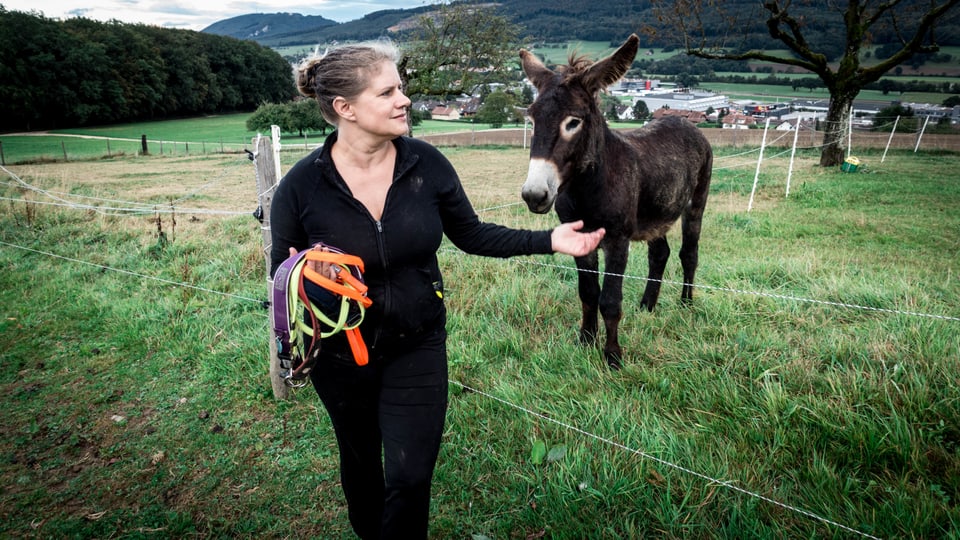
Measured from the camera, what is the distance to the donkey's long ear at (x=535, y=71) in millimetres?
3391

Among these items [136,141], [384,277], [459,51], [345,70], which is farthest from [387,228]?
[136,141]

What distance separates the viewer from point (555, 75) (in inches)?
131

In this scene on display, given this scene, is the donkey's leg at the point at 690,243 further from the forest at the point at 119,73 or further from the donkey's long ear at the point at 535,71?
the forest at the point at 119,73

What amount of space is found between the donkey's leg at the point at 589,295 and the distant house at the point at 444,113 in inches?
2627

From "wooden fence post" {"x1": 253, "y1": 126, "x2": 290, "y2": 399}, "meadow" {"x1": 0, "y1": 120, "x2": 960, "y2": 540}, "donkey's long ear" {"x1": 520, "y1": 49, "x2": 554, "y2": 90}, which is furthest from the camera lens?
"wooden fence post" {"x1": 253, "y1": 126, "x2": 290, "y2": 399}

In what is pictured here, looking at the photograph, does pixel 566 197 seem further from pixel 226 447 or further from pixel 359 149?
pixel 226 447

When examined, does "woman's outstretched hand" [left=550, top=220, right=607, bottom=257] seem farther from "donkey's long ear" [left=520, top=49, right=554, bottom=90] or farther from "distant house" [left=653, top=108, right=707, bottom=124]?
"distant house" [left=653, top=108, right=707, bottom=124]

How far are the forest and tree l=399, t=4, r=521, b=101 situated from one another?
19300 mm

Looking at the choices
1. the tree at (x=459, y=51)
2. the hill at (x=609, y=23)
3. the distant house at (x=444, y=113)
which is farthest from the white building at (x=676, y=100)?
the distant house at (x=444, y=113)

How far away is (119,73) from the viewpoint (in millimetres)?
54938

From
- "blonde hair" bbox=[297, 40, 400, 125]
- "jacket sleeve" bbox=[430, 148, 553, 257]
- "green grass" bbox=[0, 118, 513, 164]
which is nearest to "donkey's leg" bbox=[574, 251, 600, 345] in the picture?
"jacket sleeve" bbox=[430, 148, 553, 257]

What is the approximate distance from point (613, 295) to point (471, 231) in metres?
1.98

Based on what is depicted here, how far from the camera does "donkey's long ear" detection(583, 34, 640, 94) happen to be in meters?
3.16

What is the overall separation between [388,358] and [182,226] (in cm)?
982
